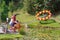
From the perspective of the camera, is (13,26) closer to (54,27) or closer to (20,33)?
(20,33)

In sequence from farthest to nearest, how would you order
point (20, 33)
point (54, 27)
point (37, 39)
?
point (54, 27) < point (20, 33) < point (37, 39)

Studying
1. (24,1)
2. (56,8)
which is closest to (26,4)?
(24,1)

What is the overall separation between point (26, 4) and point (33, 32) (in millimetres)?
10066

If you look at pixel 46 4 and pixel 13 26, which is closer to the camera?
pixel 13 26

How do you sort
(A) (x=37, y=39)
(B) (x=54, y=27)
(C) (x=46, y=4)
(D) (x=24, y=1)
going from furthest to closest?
(D) (x=24, y=1), (C) (x=46, y=4), (B) (x=54, y=27), (A) (x=37, y=39)

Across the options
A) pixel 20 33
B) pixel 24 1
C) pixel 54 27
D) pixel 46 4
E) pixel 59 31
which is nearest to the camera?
pixel 20 33

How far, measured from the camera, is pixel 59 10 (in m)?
26.9

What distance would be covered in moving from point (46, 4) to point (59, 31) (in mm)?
8513

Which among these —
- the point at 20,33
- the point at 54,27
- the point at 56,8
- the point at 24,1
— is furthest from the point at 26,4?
the point at 20,33

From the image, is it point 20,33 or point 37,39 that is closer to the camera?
point 37,39

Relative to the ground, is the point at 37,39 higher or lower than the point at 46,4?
lower

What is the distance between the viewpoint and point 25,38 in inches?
582

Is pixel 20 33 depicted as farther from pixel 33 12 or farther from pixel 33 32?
pixel 33 12

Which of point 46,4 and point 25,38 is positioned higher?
point 46,4
